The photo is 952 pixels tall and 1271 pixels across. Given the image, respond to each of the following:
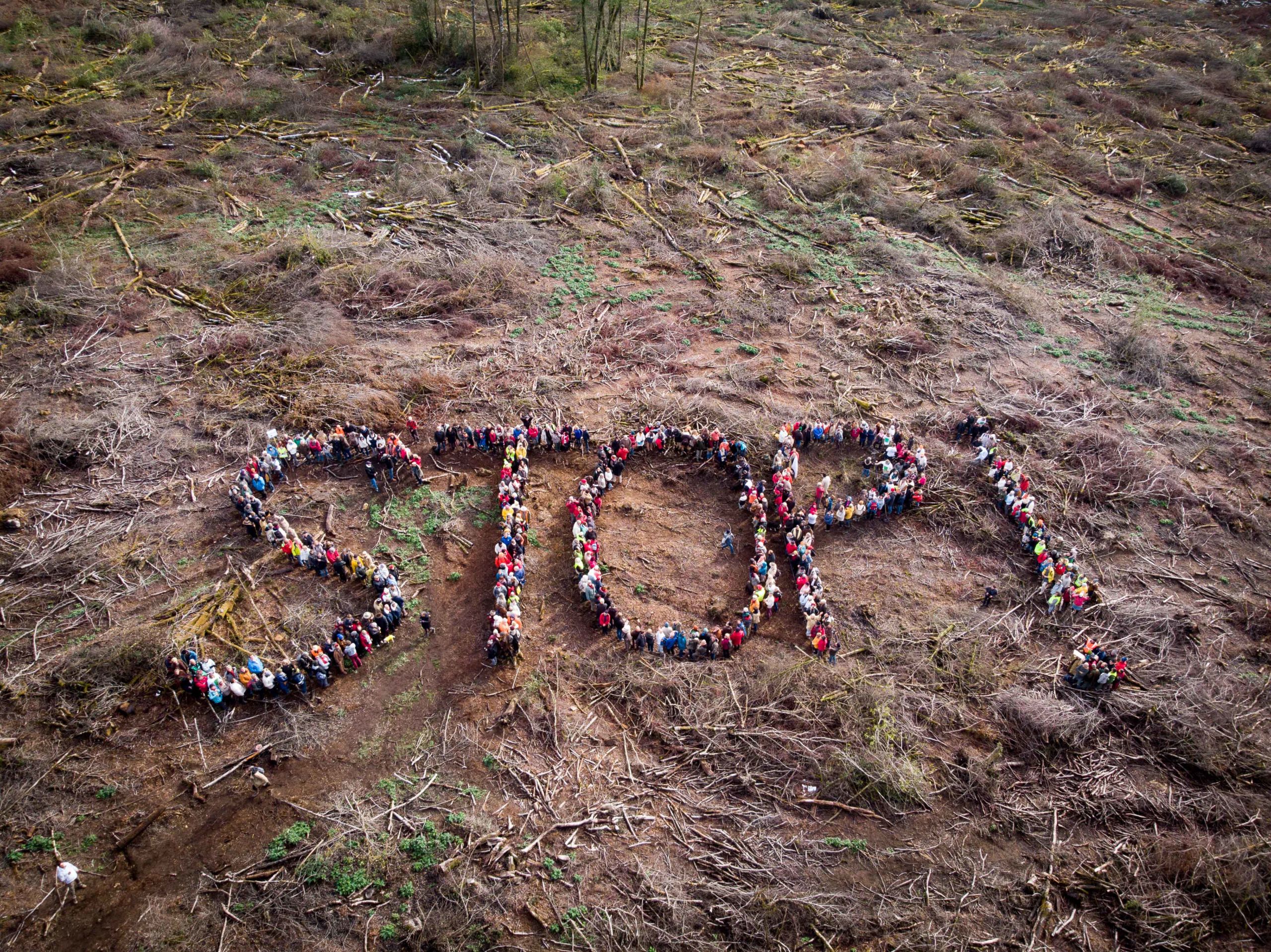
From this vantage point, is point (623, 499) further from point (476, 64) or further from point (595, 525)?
point (476, 64)

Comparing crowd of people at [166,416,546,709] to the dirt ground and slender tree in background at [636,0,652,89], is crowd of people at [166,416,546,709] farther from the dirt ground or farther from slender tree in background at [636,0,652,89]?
slender tree in background at [636,0,652,89]

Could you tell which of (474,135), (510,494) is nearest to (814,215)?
(474,135)

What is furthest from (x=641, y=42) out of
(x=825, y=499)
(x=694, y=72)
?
(x=825, y=499)

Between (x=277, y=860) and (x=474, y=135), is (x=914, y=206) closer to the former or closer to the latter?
(x=474, y=135)

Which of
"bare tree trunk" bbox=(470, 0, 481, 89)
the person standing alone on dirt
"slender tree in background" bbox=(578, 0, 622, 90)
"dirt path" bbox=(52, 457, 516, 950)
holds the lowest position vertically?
"dirt path" bbox=(52, 457, 516, 950)

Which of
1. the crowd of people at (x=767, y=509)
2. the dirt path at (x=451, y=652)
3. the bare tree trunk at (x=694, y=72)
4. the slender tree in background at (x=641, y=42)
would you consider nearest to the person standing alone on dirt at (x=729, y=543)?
the crowd of people at (x=767, y=509)

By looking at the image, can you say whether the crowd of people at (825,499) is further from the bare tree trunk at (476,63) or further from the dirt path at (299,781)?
the bare tree trunk at (476,63)

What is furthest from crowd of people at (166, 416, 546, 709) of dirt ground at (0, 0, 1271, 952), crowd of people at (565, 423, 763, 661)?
crowd of people at (565, 423, 763, 661)
